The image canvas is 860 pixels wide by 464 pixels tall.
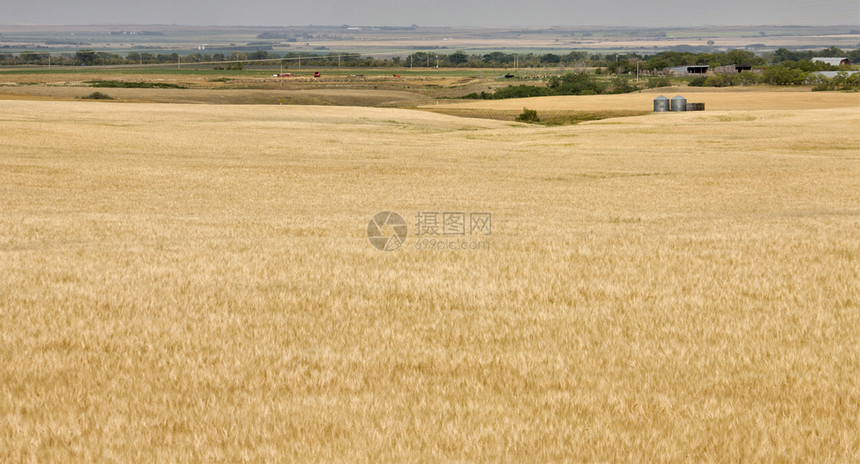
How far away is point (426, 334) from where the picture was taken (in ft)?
28.2

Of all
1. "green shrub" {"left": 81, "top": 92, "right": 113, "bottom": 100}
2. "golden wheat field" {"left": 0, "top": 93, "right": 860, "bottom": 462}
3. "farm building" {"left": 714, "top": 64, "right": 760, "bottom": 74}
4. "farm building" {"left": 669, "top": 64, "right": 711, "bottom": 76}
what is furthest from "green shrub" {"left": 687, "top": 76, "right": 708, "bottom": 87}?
"golden wheat field" {"left": 0, "top": 93, "right": 860, "bottom": 462}

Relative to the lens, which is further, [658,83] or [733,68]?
[733,68]

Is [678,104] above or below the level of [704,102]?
below

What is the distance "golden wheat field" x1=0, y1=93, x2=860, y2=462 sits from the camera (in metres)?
5.83

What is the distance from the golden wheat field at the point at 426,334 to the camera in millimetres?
5828

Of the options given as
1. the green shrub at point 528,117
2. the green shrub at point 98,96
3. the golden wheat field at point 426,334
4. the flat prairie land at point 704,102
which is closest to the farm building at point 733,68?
the flat prairie land at point 704,102

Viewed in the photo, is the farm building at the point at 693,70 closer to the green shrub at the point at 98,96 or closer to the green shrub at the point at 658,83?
the green shrub at the point at 658,83

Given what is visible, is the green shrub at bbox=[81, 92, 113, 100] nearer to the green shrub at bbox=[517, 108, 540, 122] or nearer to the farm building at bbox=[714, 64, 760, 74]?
the green shrub at bbox=[517, 108, 540, 122]

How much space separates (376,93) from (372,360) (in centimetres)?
12769

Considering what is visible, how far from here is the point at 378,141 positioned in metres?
54.1

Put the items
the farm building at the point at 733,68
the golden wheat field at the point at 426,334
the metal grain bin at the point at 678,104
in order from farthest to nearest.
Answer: the farm building at the point at 733,68 < the metal grain bin at the point at 678,104 < the golden wheat field at the point at 426,334

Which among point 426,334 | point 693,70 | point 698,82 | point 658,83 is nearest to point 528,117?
point 658,83

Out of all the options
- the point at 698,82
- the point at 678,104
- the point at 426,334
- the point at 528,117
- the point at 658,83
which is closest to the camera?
the point at 426,334

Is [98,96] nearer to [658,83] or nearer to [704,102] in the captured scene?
[704,102]
